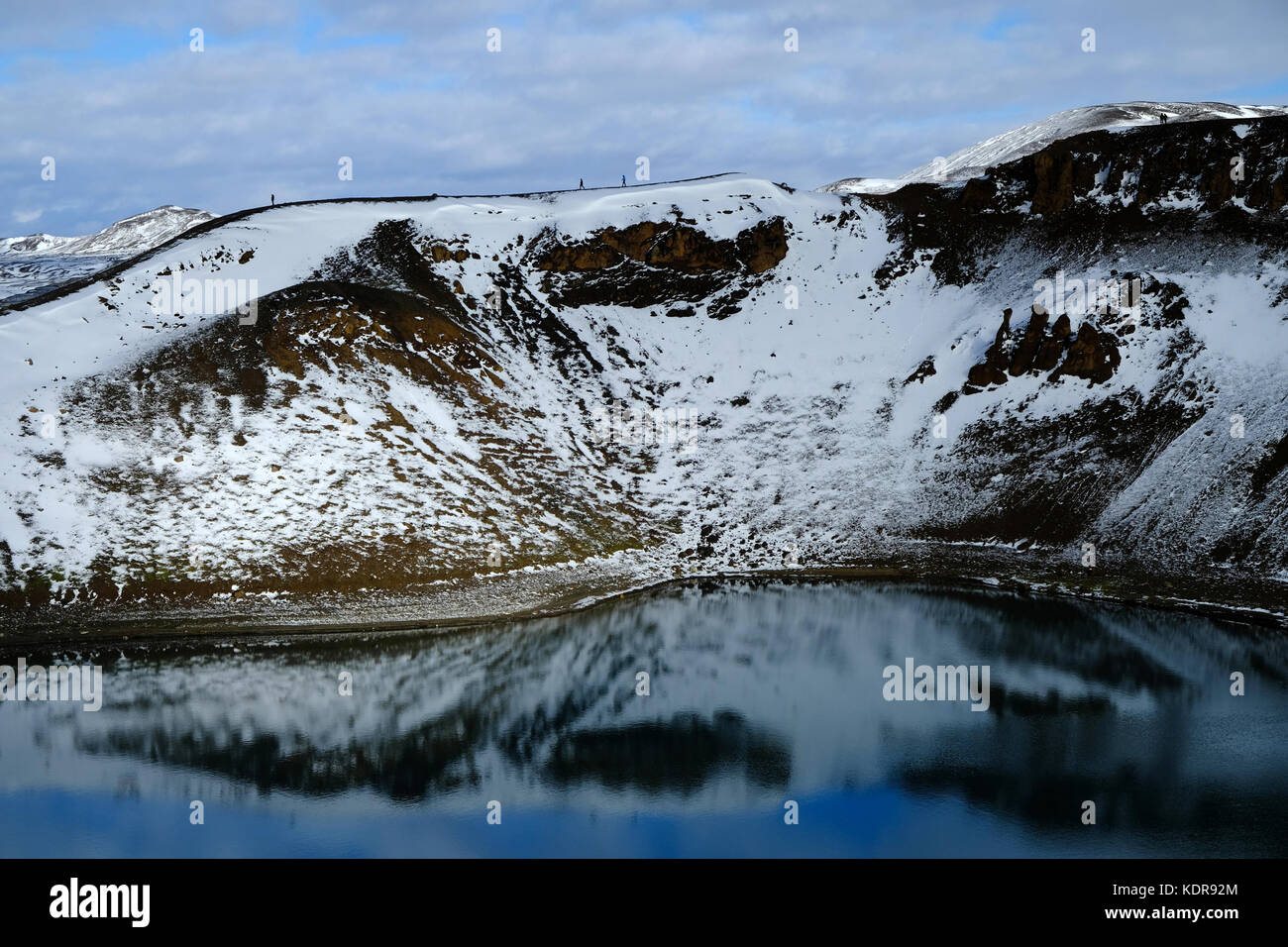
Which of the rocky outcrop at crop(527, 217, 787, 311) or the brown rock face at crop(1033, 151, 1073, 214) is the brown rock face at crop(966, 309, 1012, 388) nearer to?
the brown rock face at crop(1033, 151, 1073, 214)

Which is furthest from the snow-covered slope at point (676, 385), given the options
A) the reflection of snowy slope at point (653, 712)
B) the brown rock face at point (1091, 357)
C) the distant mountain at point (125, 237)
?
the distant mountain at point (125, 237)

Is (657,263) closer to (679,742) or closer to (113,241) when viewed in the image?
(679,742)

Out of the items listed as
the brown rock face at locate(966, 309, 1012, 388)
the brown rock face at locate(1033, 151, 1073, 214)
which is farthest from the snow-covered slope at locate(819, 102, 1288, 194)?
the brown rock face at locate(966, 309, 1012, 388)

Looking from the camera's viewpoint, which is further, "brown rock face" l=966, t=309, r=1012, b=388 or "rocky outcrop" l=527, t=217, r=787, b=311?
"rocky outcrop" l=527, t=217, r=787, b=311

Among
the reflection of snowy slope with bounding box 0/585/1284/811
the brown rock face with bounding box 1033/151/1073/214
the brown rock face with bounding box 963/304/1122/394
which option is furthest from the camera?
the brown rock face with bounding box 1033/151/1073/214

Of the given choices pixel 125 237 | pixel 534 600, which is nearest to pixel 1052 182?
pixel 534 600

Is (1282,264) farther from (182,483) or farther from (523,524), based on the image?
(182,483)

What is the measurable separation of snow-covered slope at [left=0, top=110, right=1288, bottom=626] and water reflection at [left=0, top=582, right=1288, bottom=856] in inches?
280

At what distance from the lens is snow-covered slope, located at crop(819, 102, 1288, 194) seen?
4099 inches

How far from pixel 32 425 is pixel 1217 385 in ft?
194

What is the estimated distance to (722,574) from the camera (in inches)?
1940

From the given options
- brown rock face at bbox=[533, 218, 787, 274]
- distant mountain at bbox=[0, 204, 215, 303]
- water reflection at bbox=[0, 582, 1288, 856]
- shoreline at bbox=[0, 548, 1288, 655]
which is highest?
distant mountain at bbox=[0, 204, 215, 303]

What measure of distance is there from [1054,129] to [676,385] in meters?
80.7

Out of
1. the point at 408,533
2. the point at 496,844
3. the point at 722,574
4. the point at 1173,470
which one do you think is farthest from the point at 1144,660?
the point at 408,533
